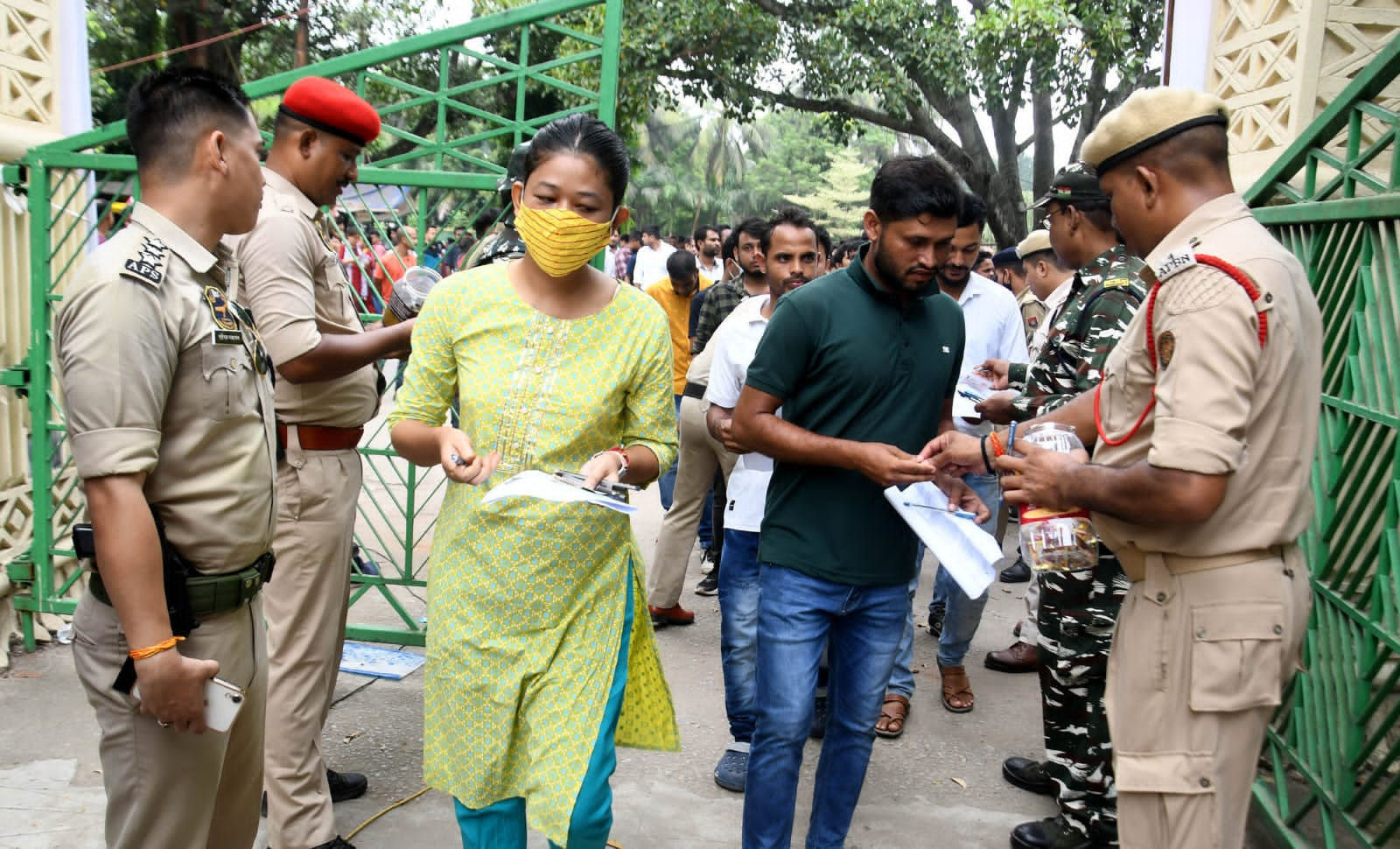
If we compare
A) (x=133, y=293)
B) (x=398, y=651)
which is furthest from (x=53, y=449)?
(x=133, y=293)

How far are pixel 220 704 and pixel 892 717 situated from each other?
3.00m

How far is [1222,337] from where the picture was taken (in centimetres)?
198

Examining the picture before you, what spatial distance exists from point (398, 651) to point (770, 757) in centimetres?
263

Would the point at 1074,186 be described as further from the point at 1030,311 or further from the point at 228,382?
the point at 1030,311

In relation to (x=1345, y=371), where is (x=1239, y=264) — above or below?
above

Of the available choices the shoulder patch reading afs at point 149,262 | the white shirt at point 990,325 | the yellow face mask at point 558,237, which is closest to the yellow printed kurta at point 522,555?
Result: the yellow face mask at point 558,237

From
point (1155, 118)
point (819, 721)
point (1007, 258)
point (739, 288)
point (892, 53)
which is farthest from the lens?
point (892, 53)

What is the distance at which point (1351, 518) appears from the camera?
3.23 meters

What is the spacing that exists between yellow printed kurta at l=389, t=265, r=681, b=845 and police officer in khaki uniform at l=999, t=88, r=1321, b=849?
960mm

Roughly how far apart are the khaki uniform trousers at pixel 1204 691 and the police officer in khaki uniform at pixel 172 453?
186 cm

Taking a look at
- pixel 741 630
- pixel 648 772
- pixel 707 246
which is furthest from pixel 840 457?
pixel 707 246

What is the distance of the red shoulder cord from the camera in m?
2.01

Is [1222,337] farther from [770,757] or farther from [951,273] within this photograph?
[951,273]

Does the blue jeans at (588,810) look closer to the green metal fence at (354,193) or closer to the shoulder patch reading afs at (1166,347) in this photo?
the shoulder patch reading afs at (1166,347)
